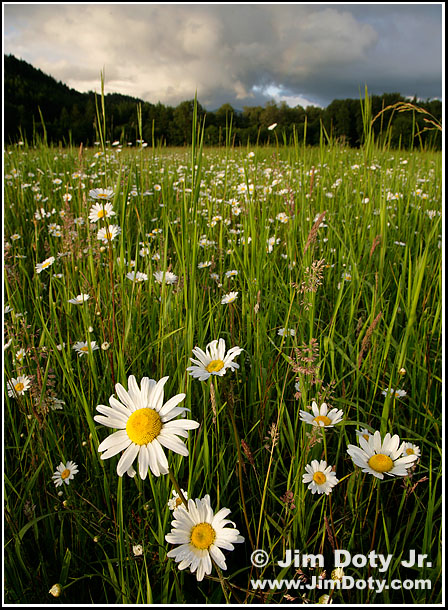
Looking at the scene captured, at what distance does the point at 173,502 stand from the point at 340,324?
1.02 meters

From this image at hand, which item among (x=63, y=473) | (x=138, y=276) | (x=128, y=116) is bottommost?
(x=63, y=473)

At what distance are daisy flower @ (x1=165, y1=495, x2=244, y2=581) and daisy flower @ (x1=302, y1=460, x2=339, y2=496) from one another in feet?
0.79

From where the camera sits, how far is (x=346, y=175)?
3631 mm

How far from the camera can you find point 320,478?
2.71 feet

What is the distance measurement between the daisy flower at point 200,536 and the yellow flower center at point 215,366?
0.90 feet

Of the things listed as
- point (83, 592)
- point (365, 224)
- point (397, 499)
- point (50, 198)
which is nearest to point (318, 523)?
point (397, 499)

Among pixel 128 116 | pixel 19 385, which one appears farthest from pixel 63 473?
pixel 128 116

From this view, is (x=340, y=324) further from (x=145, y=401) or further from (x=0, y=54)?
(x=0, y=54)

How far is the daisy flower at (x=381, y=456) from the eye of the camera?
2.52 ft

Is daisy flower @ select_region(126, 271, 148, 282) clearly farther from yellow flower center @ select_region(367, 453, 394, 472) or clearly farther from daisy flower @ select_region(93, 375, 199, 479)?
yellow flower center @ select_region(367, 453, 394, 472)

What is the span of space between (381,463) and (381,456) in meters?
0.02

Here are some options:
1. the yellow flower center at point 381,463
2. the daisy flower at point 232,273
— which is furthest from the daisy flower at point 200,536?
the daisy flower at point 232,273

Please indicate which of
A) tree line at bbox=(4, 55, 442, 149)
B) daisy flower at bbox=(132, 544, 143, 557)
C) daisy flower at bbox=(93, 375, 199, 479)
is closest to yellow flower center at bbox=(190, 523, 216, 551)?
daisy flower at bbox=(93, 375, 199, 479)

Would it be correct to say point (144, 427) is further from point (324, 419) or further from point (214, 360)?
point (324, 419)
